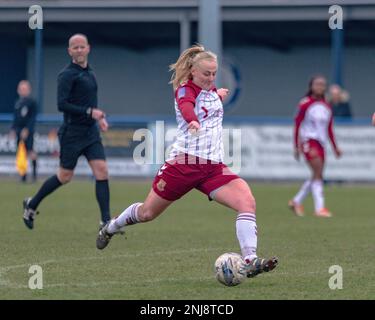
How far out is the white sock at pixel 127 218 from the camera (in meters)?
10.0

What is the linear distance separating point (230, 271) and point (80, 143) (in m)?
4.59

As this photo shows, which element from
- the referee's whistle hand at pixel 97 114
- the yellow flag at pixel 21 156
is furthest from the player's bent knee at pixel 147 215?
the yellow flag at pixel 21 156

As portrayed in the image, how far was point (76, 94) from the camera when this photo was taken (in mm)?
13023

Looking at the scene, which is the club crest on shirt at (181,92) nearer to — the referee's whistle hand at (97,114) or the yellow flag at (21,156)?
the referee's whistle hand at (97,114)

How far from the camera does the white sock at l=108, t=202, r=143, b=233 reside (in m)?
10.0

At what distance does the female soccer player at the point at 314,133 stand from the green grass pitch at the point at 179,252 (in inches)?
14.5

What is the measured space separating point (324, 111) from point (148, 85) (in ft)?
76.2

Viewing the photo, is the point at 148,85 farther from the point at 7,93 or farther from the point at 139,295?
the point at 139,295

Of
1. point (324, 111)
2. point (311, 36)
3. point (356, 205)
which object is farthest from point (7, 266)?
point (311, 36)

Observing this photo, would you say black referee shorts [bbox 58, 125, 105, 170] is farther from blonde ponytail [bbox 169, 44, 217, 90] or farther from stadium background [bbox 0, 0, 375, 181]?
stadium background [bbox 0, 0, 375, 181]

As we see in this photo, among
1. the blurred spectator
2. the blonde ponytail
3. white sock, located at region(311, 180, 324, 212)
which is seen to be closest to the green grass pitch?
white sock, located at region(311, 180, 324, 212)

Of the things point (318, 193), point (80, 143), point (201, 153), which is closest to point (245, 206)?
point (201, 153)

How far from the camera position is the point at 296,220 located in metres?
15.9

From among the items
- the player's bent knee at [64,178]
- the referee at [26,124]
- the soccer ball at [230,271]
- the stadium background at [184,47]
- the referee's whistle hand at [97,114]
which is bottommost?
the soccer ball at [230,271]
